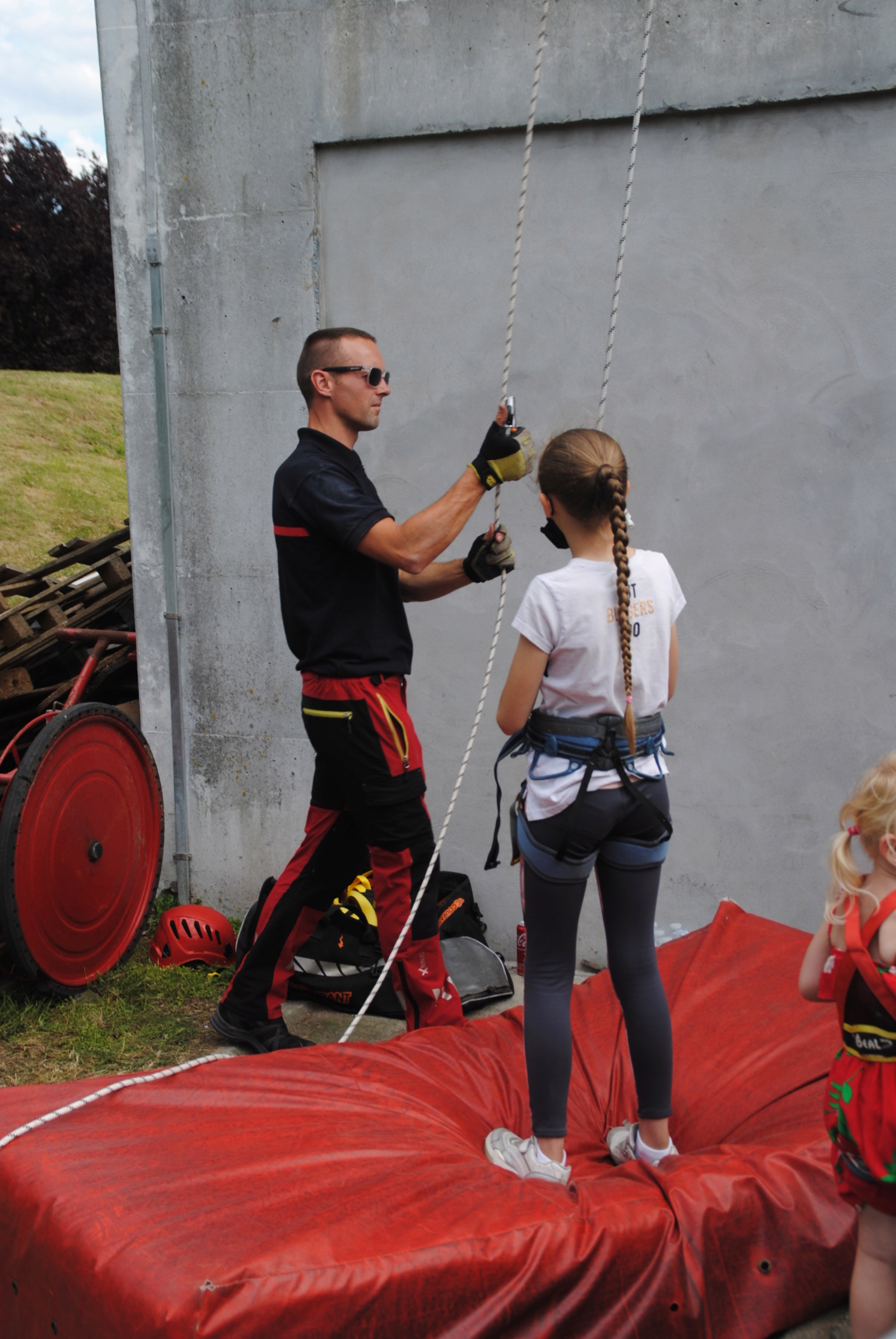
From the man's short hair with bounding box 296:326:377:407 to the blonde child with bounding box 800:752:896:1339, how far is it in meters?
2.08

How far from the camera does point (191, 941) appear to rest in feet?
13.6

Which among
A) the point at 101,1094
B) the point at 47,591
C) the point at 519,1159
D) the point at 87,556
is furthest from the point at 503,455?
the point at 87,556

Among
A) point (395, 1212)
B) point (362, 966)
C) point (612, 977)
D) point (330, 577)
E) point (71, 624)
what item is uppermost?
point (330, 577)

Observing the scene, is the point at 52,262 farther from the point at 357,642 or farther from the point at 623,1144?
the point at 623,1144

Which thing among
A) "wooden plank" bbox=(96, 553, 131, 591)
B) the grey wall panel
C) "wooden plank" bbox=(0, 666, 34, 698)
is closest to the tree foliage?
"wooden plank" bbox=(96, 553, 131, 591)

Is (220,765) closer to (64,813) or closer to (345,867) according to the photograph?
(64,813)

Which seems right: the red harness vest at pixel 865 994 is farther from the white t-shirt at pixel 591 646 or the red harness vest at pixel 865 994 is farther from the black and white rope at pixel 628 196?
the black and white rope at pixel 628 196

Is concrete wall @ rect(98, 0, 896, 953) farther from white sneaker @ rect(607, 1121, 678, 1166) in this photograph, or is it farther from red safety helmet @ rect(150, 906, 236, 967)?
white sneaker @ rect(607, 1121, 678, 1166)

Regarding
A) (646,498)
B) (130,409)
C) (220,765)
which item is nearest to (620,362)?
(646,498)

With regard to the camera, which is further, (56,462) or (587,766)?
(56,462)

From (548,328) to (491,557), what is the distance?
1353mm

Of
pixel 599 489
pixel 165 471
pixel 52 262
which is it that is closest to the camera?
pixel 599 489

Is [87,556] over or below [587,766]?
below

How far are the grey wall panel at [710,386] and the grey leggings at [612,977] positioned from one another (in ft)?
5.52
